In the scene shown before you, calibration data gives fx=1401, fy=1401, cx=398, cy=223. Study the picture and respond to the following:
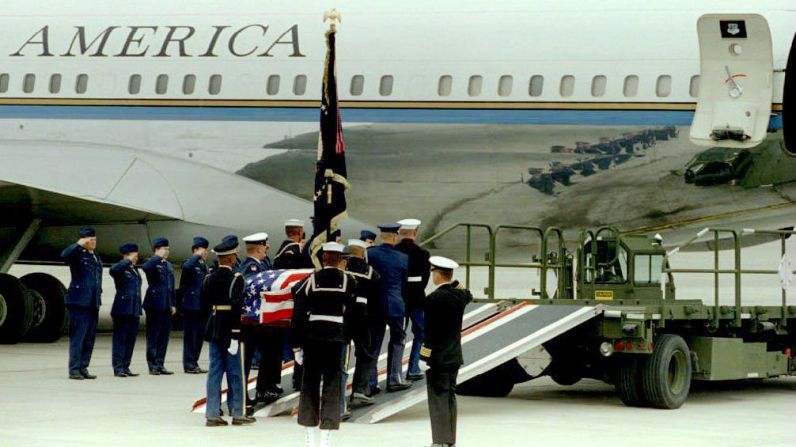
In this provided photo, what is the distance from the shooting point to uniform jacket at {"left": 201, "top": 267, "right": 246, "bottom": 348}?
35.6 ft

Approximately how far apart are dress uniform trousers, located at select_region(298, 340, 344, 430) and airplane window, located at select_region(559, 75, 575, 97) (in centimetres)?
753

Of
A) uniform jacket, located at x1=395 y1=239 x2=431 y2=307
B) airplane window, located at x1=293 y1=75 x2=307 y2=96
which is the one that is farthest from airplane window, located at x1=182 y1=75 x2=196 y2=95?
uniform jacket, located at x1=395 y1=239 x2=431 y2=307

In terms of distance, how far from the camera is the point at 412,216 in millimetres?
17547

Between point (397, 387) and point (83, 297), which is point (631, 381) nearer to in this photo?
point (397, 387)

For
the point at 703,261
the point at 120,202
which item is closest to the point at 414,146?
the point at 120,202

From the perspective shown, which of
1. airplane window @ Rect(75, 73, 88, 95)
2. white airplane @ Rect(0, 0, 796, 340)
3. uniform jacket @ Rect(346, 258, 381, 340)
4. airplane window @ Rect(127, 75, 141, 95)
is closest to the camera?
uniform jacket @ Rect(346, 258, 381, 340)

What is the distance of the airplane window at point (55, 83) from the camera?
60.4ft

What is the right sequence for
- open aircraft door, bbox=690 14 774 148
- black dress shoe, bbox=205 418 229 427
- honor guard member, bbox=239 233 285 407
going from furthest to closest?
open aircraft door, bbox=690 14 774 148 < honor guard member, bbox=239 233 285 407 < black dress shoe, bbox=205 418 229 427

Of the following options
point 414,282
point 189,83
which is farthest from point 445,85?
point 414,282

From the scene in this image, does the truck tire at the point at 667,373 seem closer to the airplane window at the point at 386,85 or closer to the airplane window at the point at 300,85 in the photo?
the airplane window at the point at 386,85

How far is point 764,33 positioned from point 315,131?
5.61 meters

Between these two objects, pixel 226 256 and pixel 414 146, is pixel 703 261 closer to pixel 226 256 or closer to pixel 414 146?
pixel 414 146

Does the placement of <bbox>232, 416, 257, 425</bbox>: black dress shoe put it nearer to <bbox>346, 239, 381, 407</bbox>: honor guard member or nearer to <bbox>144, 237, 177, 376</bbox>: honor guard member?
<bbox>346, 239, 381, 407</bbox>: honor guard member

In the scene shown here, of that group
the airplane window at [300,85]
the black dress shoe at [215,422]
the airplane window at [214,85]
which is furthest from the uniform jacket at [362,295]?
the airplane window at [214,85]
